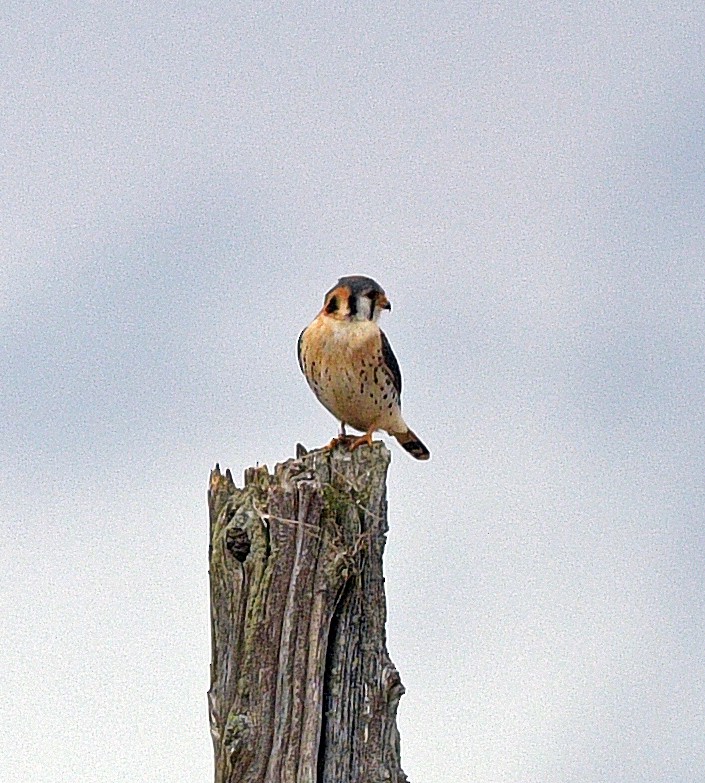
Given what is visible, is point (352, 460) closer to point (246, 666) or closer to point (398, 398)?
point (246, 666)

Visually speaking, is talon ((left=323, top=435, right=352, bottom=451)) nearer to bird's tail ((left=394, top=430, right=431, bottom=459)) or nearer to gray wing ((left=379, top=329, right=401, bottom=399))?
gray wing ((left=379, top=329, right=401, bottom=399))

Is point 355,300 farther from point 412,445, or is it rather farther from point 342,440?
point 412,445

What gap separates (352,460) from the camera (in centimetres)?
609

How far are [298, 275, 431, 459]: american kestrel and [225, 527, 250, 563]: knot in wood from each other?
2974 millimetres

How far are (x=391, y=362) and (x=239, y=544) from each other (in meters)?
3.70

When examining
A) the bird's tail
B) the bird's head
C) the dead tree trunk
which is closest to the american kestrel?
the bird's head

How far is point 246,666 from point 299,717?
283 mm

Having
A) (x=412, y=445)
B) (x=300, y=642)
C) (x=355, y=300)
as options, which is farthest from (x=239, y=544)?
(x=412, y=445)

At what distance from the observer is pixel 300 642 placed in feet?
18.1

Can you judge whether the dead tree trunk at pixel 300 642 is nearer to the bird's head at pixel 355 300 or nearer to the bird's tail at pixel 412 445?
the bird's head at pixel 355 300

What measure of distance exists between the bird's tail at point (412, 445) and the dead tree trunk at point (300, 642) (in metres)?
4.52

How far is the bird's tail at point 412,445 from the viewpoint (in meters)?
10.3

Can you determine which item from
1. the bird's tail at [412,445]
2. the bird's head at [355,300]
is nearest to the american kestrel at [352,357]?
the bird's head at [355,300]

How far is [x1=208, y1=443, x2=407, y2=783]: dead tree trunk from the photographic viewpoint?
546cm
